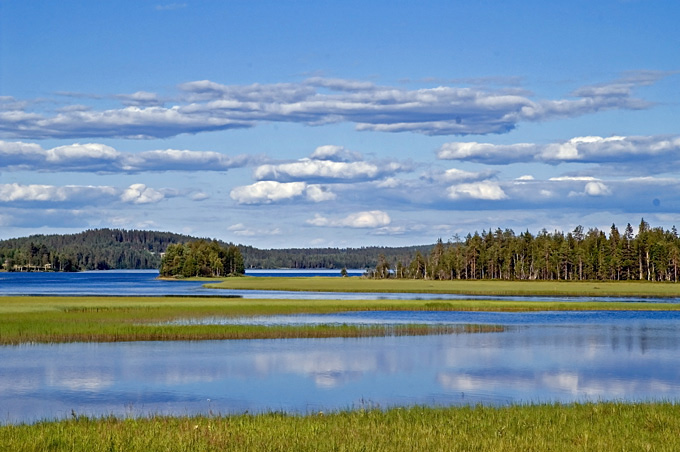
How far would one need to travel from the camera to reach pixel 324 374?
3494cm

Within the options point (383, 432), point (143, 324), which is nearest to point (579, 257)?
point (143, 324)

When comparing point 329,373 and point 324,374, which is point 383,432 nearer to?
point 324,374

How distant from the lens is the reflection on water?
28750 mm

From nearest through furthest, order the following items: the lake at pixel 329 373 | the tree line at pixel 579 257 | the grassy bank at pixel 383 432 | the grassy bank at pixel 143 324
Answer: the grassy bank at pixel 383 432, the lake at pixel 329 373, the grassy bank at pixel 143 324, the tree line at pixel 579 257

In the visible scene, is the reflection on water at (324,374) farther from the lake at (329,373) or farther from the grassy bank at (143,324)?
the grassy bank at (143,324)

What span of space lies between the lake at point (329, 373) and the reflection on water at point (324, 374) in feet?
0.16

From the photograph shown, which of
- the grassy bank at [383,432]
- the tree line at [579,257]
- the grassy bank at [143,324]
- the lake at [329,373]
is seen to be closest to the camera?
the grassy bank at [383,432]

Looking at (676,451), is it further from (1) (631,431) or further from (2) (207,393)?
(2) (207,393)

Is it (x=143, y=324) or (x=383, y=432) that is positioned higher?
(x=143, y=324)

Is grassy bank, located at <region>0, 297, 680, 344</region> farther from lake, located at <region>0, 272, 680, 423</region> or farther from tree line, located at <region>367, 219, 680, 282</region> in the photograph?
tree line, located at <region>367, 219, 680, 282</region>

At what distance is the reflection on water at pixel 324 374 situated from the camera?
2875cm

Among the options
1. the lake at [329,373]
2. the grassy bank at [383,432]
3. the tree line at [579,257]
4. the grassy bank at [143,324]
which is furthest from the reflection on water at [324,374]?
the tree line at [579,257]

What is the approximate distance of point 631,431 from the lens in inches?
809

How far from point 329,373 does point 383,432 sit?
14.7 m
